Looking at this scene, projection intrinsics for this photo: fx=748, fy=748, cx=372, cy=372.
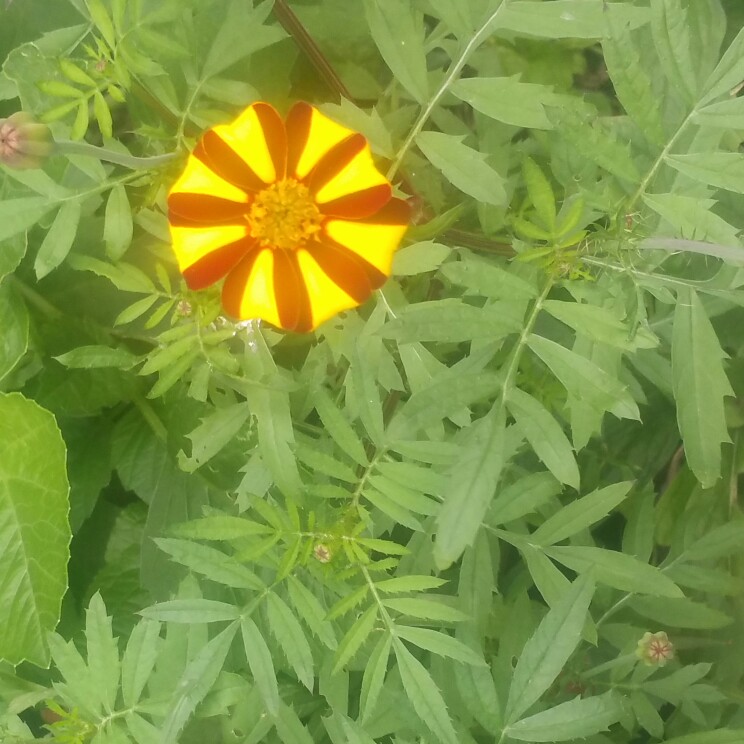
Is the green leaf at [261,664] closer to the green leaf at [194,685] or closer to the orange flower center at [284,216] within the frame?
the green leaf at [194,685]

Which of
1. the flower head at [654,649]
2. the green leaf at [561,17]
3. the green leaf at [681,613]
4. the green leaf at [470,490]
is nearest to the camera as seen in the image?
the green leaf at [470,490]

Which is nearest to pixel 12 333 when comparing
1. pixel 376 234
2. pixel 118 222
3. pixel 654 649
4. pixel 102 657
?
pixel 118 222

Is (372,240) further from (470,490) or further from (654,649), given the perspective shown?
(654,649)

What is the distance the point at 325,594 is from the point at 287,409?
0.22 metres

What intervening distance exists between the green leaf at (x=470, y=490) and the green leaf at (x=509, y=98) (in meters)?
0.28

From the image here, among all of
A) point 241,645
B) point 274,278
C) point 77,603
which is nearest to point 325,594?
point 241,645

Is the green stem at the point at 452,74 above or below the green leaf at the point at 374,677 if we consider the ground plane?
above

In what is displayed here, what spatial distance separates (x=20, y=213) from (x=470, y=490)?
51 centimetres

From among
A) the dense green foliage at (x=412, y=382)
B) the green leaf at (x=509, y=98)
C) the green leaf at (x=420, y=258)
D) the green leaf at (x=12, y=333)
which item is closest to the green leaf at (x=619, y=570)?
the dense green foliage at (x=412, y=382)

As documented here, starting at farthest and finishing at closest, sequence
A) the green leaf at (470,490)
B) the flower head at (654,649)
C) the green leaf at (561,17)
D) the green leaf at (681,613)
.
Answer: the green leaf at (681,613) → the flower head at (654,649) → the green leaf at (561,17) → the green leaf at (470,490)

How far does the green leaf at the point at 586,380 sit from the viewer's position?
0.58m

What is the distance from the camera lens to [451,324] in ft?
1.90

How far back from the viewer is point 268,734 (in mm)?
881

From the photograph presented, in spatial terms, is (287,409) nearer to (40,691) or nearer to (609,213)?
(609,213)
